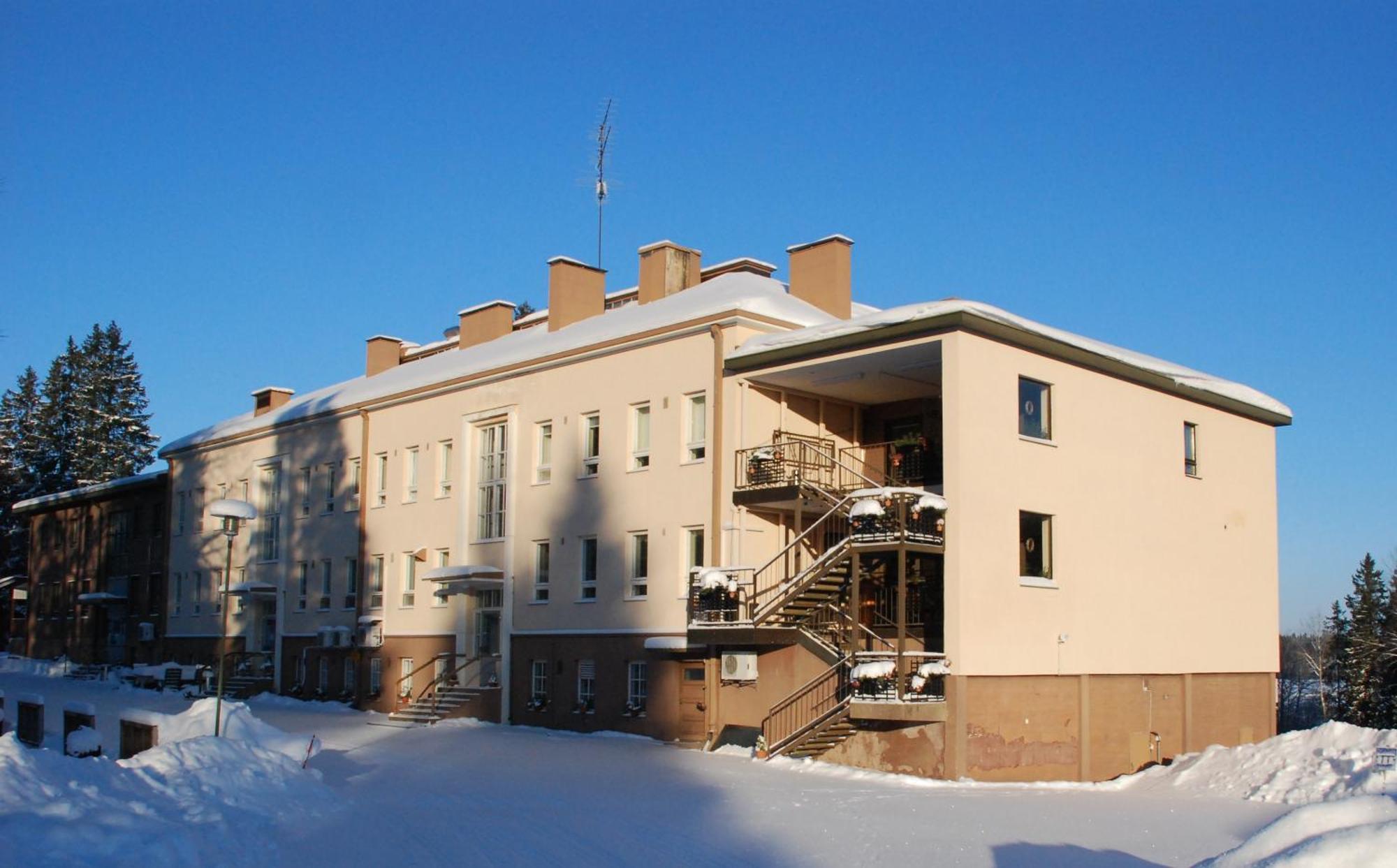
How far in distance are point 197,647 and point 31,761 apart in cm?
3478

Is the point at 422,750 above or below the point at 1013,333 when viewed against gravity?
below

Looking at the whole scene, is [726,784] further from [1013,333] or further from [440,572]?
[440,572]

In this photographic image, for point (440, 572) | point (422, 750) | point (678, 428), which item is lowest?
point (422, 750)

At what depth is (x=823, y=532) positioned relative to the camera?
30.3 metres

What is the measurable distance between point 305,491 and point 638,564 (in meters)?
16.3

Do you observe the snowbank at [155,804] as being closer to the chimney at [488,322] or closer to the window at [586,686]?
the window at [586,686]

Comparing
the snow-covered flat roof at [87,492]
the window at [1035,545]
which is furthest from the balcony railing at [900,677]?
the snow-covered flat roof at [87,492]

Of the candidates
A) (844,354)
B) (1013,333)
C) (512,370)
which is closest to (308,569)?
(512,370)

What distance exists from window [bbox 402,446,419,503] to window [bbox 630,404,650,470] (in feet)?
30.6

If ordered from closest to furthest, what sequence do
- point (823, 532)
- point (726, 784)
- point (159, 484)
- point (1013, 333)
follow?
point (726, 784)
point (1013, 333)
point (823, 532)
point (159, 484)

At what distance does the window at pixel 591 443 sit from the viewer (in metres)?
32.8

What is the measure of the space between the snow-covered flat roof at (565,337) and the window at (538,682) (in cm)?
717

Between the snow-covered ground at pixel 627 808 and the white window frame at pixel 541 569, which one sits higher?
the white window frame at pixel 541 569

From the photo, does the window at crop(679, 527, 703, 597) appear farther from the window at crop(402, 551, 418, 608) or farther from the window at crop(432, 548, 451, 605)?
the window at crop(402, 551, 418, 608)
